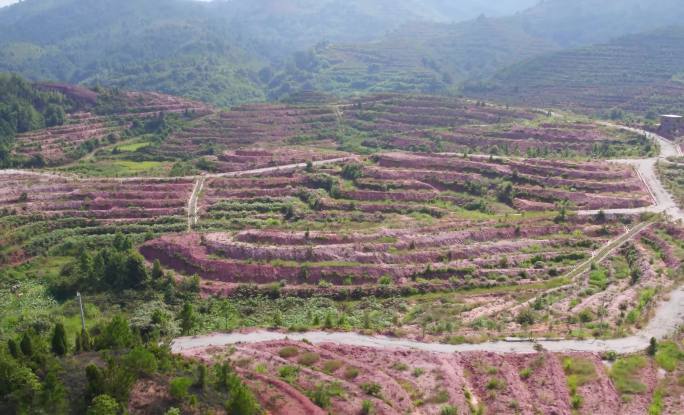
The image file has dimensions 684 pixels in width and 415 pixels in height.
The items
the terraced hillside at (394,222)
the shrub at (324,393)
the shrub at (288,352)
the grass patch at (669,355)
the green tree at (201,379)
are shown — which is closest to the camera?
the green tree at (201,379)

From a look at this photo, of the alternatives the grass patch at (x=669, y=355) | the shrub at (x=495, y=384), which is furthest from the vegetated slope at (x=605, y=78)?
the shrub at (x=495, y=384)

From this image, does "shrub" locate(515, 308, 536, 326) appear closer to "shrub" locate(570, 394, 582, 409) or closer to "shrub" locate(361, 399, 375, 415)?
"shrub" locate(570, 394, 582, 409)

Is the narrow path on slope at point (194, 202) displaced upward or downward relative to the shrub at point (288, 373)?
upward

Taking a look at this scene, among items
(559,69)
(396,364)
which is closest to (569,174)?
(396,364)

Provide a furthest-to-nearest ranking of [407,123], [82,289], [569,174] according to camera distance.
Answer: [407,123]
[569,174]
[82,289]

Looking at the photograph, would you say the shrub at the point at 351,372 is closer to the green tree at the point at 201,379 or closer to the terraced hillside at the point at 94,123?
the green tree at the point at 201,379

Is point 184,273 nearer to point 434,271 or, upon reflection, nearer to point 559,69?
point 434,271
